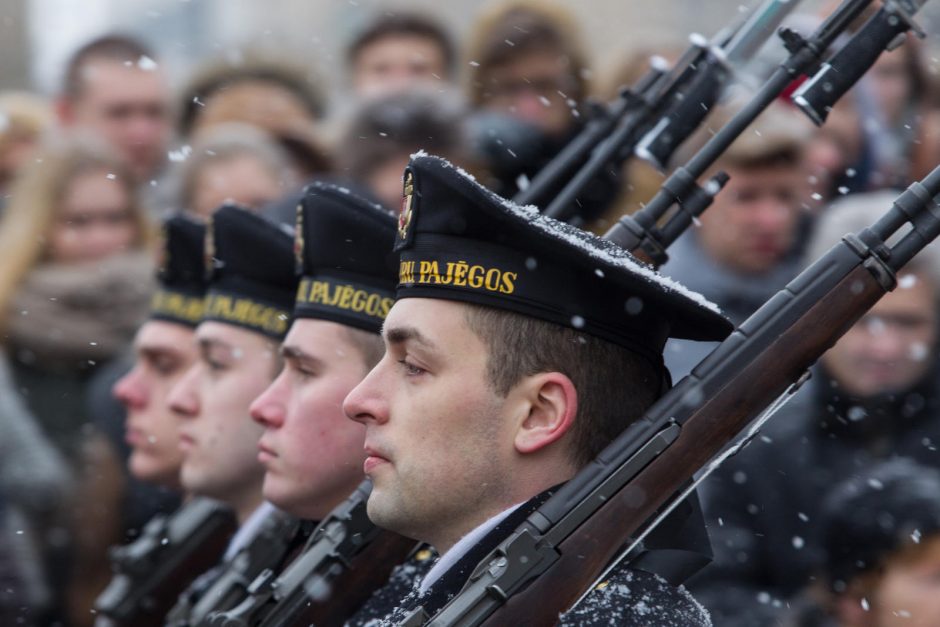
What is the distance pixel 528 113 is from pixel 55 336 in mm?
1591

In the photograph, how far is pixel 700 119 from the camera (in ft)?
12.2

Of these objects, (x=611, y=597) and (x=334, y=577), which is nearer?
(x=611, y=597)

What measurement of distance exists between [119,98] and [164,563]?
2136mm

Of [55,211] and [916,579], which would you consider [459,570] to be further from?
[55,211]

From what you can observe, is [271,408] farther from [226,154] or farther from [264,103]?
[264,103]

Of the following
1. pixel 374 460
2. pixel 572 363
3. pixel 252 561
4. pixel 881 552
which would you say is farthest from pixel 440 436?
pixel 881 552

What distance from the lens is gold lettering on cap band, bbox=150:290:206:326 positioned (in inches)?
188

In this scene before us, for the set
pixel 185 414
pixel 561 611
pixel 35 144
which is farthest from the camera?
pixel 35 144

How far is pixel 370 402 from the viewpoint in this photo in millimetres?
2857

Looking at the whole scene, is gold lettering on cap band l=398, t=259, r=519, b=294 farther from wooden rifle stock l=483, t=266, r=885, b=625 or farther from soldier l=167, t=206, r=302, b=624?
soldier l=167, t=206, r=302, b=624

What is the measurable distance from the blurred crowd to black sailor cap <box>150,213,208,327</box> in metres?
0.12

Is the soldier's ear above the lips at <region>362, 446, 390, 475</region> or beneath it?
above

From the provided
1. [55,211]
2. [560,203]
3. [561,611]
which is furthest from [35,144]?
[561,611]

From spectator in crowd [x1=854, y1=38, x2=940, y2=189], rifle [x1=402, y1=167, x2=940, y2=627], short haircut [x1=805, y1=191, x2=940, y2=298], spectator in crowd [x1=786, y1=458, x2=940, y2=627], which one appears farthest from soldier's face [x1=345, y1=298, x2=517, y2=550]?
Result: spectator in crowd [x1=854, y1=38, x2=940, y2=189]
